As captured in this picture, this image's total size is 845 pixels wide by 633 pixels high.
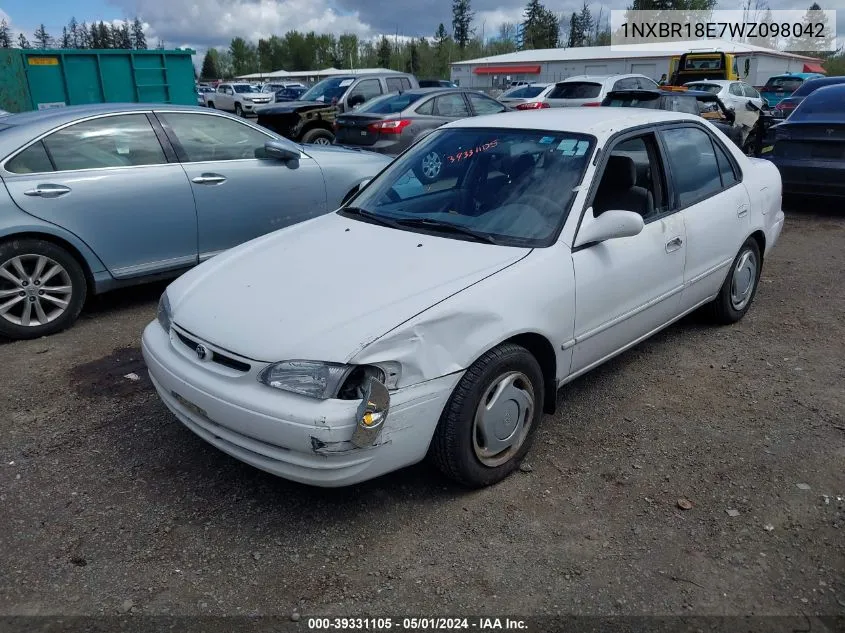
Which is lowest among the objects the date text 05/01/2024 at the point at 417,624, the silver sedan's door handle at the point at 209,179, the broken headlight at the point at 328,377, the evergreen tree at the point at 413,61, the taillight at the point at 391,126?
the date text 05/01/2024 at the point at 417,624

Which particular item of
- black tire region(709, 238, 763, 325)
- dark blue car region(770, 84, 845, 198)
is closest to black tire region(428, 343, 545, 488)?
black tire region(709, 238, 763, 325)

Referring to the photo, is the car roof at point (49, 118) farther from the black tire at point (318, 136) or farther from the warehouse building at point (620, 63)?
the warehouse building at point (620, 63)

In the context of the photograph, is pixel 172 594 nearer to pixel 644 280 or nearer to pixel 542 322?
pixel 542 322

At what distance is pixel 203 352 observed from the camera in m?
2.91

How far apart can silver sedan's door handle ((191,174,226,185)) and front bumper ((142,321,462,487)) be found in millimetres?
2963

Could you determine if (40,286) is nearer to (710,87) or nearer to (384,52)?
(710,87)

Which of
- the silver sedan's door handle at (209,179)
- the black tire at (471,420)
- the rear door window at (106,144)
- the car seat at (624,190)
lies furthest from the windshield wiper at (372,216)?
the rear door window at (106,144)

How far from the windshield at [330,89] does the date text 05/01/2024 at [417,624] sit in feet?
46.5

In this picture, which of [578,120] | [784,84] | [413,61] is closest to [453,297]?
[578,120]

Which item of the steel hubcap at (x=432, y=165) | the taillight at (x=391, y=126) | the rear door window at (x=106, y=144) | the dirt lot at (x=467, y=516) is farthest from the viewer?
the taillight at (x=391, y=126)

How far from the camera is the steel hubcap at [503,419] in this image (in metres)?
2.96

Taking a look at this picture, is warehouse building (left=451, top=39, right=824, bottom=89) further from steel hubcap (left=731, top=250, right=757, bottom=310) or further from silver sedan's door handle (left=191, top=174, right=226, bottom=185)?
silver sedan's door handle (left=191, top=174, right=226, bottom=185)

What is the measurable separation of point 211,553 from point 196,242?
336cm

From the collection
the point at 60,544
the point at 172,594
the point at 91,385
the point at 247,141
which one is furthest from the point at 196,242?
the point at 172,594
